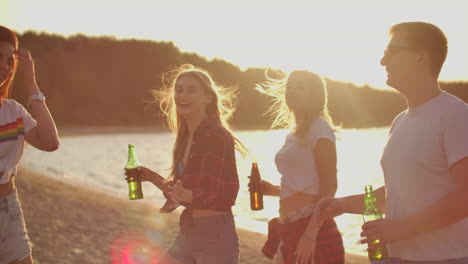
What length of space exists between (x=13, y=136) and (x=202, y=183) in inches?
50.4

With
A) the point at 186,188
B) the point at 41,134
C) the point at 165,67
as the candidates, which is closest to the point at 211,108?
the point at 186,188

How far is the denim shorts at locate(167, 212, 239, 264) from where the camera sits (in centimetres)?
447

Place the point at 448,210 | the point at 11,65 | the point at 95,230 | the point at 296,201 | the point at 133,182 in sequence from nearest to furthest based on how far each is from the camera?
the point at 448,210 < the point at 11,65 < the point at 296,201 < the point at 133,182 < the point at 95,230

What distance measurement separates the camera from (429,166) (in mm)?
A: 2977

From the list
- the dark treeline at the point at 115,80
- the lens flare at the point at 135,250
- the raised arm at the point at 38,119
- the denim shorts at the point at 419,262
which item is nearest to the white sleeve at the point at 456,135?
the denim shorts at the point at 419,262

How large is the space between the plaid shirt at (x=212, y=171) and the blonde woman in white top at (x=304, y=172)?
0.58 metres

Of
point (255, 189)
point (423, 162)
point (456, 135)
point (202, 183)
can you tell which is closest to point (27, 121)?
point (202, 183)

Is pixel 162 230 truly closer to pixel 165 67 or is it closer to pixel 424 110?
pixel 424 110

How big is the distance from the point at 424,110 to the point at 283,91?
262 centimetres

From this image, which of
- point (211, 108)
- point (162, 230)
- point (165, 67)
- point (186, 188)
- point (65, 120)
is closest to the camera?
point (186, 188)

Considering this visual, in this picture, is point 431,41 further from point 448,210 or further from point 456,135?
point 448,210

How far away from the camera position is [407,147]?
3.05 metres

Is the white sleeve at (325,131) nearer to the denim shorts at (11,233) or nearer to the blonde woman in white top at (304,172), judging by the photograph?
the blonde woman in white top at (304,172)

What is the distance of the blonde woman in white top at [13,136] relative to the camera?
3.80 m
